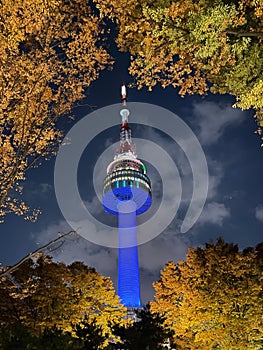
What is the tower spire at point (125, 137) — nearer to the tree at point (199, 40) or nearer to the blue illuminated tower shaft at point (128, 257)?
the blue illuminated tower shaft at point (128, 257)

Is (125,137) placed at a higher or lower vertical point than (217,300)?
higher

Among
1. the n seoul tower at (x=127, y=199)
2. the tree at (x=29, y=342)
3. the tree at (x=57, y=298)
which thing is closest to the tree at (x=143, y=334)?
the tree at (x=29, y=342)

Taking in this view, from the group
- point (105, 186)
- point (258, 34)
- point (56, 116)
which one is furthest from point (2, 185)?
point (105, 186)

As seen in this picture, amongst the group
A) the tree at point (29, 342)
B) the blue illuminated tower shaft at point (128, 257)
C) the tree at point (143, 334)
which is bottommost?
the tree at point (29, 342)

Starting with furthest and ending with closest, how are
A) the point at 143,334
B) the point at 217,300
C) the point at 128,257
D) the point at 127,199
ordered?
1. the point at 127,199
2. the point at 128,257
3. the point at 217,300
4. the point at 143,334

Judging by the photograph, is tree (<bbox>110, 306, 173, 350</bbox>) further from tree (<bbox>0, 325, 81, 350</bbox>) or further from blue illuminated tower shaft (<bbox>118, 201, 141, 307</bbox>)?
blue illuminated tower shaft (<bbox>118, 201, 141, 307</bbox>)

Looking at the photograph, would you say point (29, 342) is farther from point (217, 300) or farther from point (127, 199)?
point (127, 199)

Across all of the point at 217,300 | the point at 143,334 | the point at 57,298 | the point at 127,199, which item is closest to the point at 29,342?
the point at 143,334

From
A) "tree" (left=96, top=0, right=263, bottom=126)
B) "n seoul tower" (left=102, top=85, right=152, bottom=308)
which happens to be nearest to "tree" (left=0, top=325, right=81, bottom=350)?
"tree" (left=96, top=0, right=263, bottom=126)
